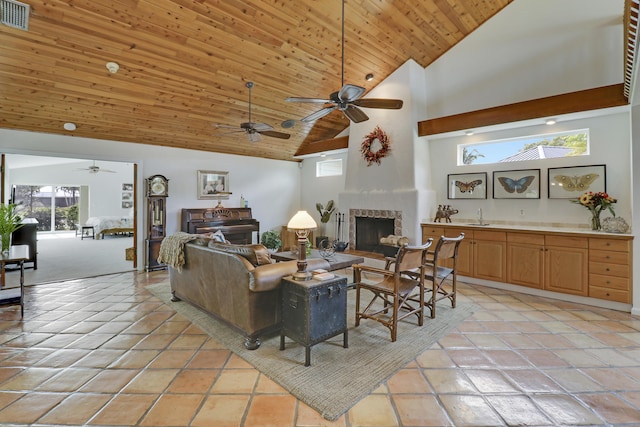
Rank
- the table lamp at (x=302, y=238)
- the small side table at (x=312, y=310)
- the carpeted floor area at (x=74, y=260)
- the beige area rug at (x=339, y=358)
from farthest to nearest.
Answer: the carpeted floor area at (x=74, y=260), the table lamp at (x=302, y=238), the small side table at (x=312, y=310), the beige area rug at (x=339, y=358)

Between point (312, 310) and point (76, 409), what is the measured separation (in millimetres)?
1708

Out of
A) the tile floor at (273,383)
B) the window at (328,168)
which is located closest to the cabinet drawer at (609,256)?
the tile floor at (273,383)

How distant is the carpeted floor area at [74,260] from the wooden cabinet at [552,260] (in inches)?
256

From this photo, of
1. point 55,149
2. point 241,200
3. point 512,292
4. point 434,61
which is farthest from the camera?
point 241,200

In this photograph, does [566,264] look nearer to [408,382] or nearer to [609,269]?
[609,269]

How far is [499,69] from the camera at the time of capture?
523 centimetres

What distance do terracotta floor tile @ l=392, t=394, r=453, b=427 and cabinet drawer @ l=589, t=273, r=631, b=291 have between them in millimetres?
3338

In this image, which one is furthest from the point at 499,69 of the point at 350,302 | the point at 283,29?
the point at 350,302

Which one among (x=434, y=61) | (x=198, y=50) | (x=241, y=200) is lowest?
(x=241, y=200)

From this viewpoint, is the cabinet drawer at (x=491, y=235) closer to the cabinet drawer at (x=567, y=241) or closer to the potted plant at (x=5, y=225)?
the cabinet drawer at (x=567, y=241)

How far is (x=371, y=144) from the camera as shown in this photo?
20.4ft

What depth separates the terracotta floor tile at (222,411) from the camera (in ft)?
6.10

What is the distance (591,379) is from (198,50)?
5.61m

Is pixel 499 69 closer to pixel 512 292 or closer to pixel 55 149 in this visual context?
pixel 512 292
